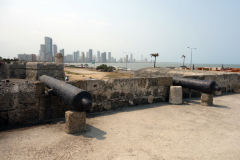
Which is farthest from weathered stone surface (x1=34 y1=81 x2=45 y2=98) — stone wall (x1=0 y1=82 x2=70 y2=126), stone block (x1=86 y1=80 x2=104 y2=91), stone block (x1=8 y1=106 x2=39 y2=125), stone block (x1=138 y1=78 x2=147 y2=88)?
stone block (x1=138 y1=78 x2=147 y2=88)

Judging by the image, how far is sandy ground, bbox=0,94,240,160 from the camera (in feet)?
8.40

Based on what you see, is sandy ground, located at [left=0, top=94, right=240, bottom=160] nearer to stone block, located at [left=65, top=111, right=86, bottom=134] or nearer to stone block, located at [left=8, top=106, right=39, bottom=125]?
stone block, located at [left=65, top=111, right=86, bottom=134]

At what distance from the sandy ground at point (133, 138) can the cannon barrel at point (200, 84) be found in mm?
968

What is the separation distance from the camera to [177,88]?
18.3ft

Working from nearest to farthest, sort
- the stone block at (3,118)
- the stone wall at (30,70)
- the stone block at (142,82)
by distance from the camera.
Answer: the stone block at (3,118), the stone block at (142,82), the stone wall at (30,70)

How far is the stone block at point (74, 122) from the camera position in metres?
3.25

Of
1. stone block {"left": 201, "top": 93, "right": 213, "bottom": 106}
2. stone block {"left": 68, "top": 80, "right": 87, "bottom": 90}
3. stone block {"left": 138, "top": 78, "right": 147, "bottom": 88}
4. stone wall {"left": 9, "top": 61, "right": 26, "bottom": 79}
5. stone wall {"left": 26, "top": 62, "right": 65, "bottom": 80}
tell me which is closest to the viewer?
stone block {"left": 68, "top": 80, "right": 87, "bottom": 90}

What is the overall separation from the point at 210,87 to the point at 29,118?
16.1 ft

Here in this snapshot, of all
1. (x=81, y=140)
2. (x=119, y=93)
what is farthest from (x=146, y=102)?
(x=81, y=140)

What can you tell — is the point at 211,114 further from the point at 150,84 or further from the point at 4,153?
the point at 4,153

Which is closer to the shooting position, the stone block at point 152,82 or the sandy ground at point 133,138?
the sandy ground at point 133,138

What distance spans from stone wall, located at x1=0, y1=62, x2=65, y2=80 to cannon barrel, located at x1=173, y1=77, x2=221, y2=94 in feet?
44.8

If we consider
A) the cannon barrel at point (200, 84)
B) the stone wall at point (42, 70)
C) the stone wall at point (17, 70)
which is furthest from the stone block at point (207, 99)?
the stone wall at point (17, 70)

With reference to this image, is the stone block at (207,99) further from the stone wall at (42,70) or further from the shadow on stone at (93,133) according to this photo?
the stone wall at (42,70)
